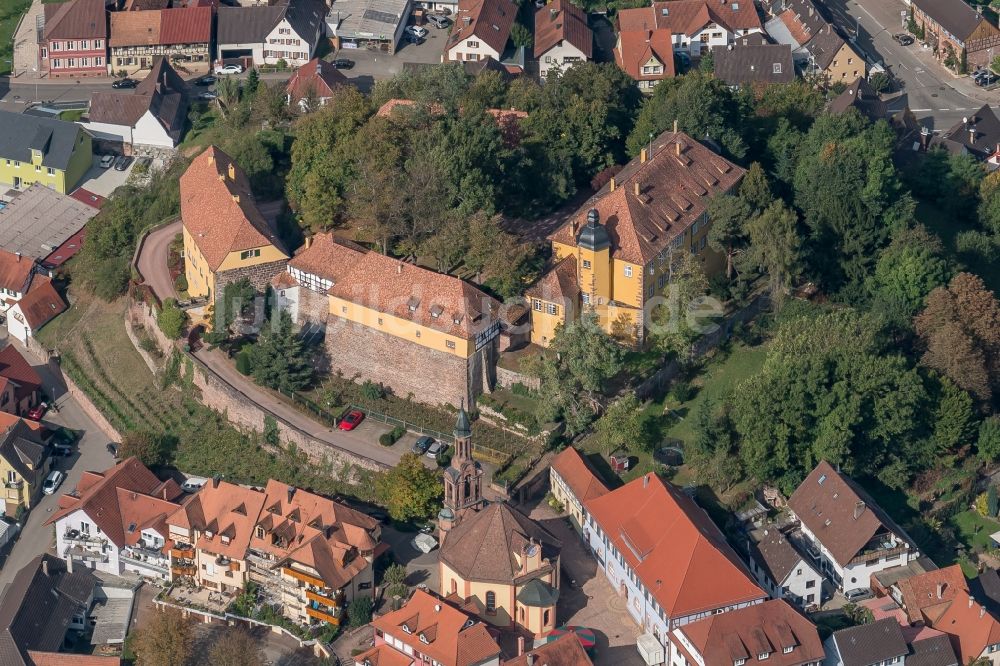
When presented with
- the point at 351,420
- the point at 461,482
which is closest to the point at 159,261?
the point at 351,420

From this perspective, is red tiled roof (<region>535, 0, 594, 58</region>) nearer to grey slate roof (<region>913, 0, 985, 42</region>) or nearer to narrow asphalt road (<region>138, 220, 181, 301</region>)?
grey slate roof (<region>913, 0, 985, 42</region>)

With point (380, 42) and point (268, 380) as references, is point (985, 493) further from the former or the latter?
point (380, 42)

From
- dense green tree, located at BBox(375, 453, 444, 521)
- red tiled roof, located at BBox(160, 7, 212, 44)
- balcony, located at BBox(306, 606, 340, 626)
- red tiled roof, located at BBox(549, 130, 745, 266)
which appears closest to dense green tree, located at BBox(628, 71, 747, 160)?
red tiled roof, located at BBox(549, 130, 745, 266)

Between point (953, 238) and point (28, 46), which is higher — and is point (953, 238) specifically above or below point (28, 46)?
above

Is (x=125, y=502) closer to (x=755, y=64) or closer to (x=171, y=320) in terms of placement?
(x=171, y=320)

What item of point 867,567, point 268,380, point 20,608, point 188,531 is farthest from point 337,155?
point 867,567

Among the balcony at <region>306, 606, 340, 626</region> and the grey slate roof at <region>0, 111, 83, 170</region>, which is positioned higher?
the balcony at <region>306, 606, 340, 626</region>

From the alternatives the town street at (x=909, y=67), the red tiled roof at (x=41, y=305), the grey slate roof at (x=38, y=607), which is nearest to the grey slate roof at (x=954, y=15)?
the town street at (x=909, y=67)
